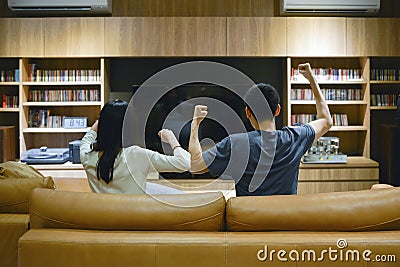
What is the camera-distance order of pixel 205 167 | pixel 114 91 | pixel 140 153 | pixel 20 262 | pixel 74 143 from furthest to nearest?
1. pixel 114 91
2. pixel 74 143
3. pixel 140 153
4. pixel 205 167
5. pixel 20 262

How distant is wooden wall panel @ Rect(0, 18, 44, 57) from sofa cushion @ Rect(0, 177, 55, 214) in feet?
10.4

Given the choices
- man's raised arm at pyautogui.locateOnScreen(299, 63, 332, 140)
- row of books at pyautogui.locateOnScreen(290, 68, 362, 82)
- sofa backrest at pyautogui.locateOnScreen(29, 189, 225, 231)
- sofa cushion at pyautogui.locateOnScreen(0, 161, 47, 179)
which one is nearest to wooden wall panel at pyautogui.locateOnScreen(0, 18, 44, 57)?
row of books at pyautogui.locateOnScreen(290, 68, 362, 82)

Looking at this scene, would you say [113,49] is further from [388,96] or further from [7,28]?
[388,96]

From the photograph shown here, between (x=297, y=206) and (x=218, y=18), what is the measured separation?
143 inches

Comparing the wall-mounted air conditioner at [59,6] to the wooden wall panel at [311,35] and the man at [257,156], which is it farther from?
the man at [257,156]

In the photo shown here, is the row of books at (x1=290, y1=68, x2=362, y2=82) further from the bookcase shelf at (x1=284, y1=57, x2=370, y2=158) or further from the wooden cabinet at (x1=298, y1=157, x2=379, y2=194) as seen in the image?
the wooden cabinet at (x1=298, y1=157, x2=379, y2=194)

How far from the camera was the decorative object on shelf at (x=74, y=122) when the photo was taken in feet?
18.1

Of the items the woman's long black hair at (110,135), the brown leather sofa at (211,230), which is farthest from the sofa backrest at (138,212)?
the woman's long black hair at (110,135)

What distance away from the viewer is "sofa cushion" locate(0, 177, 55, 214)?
2439 millimetres

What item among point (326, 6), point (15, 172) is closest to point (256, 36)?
point (326, 6)

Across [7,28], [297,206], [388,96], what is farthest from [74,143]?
[297,206]

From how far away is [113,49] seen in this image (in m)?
5.36

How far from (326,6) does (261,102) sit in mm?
3250

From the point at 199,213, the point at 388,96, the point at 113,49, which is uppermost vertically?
the point at 113,49
